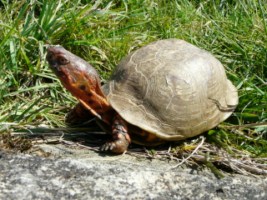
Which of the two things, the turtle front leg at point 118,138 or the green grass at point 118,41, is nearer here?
the turtle front leg at point 118,138


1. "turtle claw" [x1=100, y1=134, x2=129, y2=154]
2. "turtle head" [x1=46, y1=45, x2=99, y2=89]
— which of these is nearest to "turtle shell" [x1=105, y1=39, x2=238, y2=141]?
"turtle claw" [x1=100, y1=134, x2=129, y2=154]

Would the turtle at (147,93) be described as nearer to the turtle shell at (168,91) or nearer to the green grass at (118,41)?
the turtle shell at (168,91)

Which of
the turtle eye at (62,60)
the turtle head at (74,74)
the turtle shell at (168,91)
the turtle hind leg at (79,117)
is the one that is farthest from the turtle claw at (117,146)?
the turtle eye at (62,60)

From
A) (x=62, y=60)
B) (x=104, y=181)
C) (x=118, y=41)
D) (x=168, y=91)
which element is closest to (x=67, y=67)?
(x=62, y=60)

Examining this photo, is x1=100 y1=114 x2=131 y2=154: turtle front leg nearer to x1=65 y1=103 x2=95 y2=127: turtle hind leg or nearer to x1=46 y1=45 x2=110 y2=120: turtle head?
x1=46 y1=45 x2=110 y2=120: turtle head

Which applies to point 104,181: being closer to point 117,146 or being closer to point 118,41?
point 117,146

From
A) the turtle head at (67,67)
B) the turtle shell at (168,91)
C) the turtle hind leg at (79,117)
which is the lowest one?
the turtle hind leg at (79,117)

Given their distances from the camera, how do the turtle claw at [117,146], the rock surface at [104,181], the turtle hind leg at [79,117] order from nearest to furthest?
1. the rock surface at [104,181]
2. the turtle claw at [117,146]
3. the turtle hind leg at [79,117]
